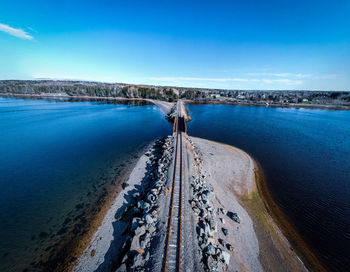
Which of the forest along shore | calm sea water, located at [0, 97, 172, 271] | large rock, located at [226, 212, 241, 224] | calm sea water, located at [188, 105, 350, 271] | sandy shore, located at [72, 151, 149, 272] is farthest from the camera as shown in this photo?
large rock, located at [226, 212, 241, 224]

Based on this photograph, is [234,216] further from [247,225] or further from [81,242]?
[81,242]

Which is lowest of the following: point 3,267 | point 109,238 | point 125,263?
point 3,267

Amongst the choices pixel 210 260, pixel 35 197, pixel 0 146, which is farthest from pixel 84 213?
pixel 0 146

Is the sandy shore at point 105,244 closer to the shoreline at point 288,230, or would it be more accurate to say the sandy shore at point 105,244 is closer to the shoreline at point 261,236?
the shoreline at point 261,236

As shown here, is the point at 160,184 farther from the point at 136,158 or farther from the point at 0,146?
the point at 0,146

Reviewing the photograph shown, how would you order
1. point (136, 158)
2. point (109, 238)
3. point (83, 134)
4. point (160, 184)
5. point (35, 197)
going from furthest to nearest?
point (83, 134) < point (136, 158) < point (35, 197) < point (160, 184) < point (109, 238)

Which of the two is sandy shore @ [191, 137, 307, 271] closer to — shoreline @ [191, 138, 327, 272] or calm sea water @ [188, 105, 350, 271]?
shoreline @ [191, 138, 327, 272]

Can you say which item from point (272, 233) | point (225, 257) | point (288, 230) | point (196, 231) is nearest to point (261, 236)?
point (272, 233)

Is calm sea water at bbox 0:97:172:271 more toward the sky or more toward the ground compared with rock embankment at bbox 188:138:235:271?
more toward the ground

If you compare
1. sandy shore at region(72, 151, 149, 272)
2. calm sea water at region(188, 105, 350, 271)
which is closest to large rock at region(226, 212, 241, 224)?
calm sea water at region(188, 105, 350, 271)
